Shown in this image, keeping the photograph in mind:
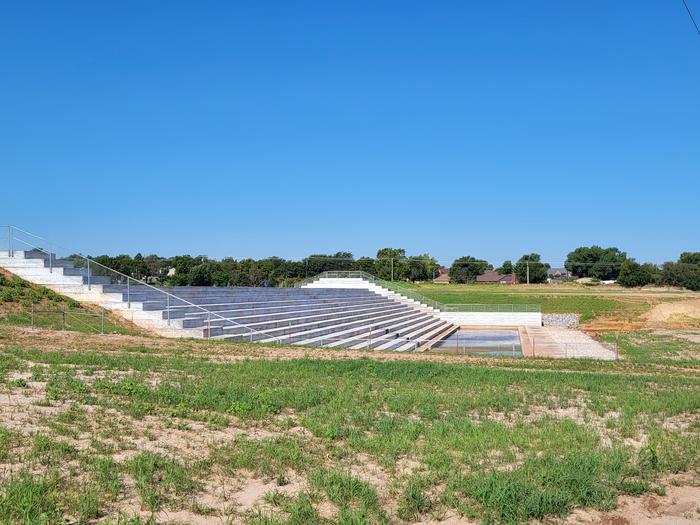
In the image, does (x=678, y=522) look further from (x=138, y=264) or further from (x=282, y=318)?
(x=138, y=264)

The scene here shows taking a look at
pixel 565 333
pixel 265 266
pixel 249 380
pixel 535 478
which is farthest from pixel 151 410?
pixel 265 266

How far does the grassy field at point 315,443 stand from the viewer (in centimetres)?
595

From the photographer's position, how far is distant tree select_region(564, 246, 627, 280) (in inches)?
5615

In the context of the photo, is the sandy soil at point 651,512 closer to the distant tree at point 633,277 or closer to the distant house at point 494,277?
the distant tree at point 633,277

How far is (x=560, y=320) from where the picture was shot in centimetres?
5316

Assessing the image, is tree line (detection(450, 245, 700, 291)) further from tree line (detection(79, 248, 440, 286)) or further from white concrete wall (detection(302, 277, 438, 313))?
white concrete wall (detection(302, 277, 438, 313))

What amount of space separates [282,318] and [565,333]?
66.8 feet

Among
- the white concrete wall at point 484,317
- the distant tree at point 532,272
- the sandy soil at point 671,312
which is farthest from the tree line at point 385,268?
the sandy soil at point 671,312

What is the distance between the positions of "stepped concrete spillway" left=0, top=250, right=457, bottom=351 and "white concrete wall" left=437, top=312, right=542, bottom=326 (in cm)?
1244

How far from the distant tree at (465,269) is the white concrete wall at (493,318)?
7979 cm

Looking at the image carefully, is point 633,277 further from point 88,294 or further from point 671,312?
point 88,294

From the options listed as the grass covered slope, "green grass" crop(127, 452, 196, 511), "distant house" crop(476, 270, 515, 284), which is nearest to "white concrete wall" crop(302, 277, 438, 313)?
the grass covered slope

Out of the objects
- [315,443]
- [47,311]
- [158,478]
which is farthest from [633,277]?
[158,478]

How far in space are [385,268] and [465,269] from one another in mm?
34523
